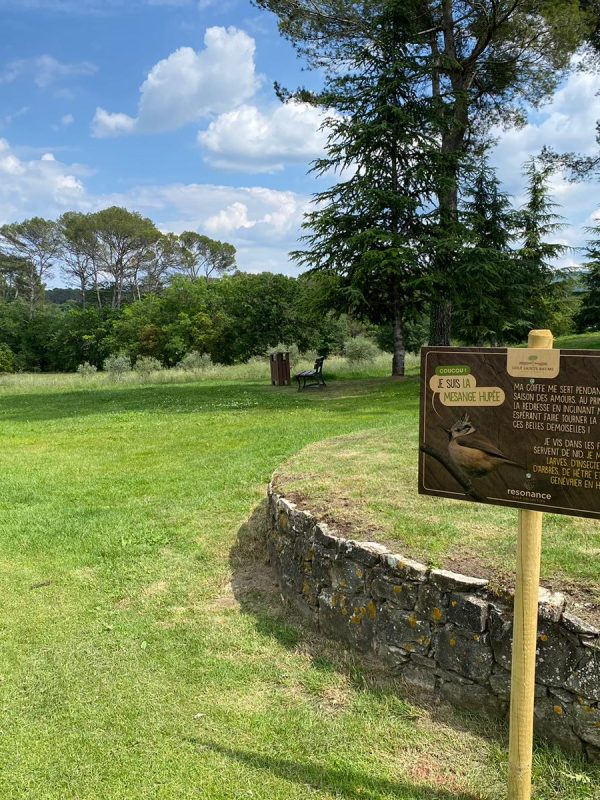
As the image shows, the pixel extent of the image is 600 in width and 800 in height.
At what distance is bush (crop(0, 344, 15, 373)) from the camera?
4341 cm

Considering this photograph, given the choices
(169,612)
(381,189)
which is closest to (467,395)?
(169,612)

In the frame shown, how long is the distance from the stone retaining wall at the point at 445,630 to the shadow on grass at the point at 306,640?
0.06 m

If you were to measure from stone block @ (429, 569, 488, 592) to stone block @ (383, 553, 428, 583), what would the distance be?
0.06 m

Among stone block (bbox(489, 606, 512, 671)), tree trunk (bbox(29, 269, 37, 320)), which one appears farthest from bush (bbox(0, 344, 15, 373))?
stone block (bbox(489, 606, 512, 671))

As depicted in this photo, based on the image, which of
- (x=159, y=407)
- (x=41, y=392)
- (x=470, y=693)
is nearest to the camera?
(x=470, y=693)

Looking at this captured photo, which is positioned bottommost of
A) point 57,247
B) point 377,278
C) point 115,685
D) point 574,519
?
point 115,685

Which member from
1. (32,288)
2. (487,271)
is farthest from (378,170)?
(32,288)

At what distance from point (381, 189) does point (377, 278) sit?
7.18 feet

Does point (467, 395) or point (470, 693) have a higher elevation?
point (467, 395)

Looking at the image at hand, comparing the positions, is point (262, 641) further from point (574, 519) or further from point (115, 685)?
point (574, 519)

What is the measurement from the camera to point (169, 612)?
401cm

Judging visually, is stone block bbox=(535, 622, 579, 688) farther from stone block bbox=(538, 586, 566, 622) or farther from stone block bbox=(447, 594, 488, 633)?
stone block bbox=(447, 594, 488, 633)

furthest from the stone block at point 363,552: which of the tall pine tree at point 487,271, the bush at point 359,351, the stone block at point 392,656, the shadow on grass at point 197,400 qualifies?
the bush at point 359,351

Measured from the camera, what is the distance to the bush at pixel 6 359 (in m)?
43.4
